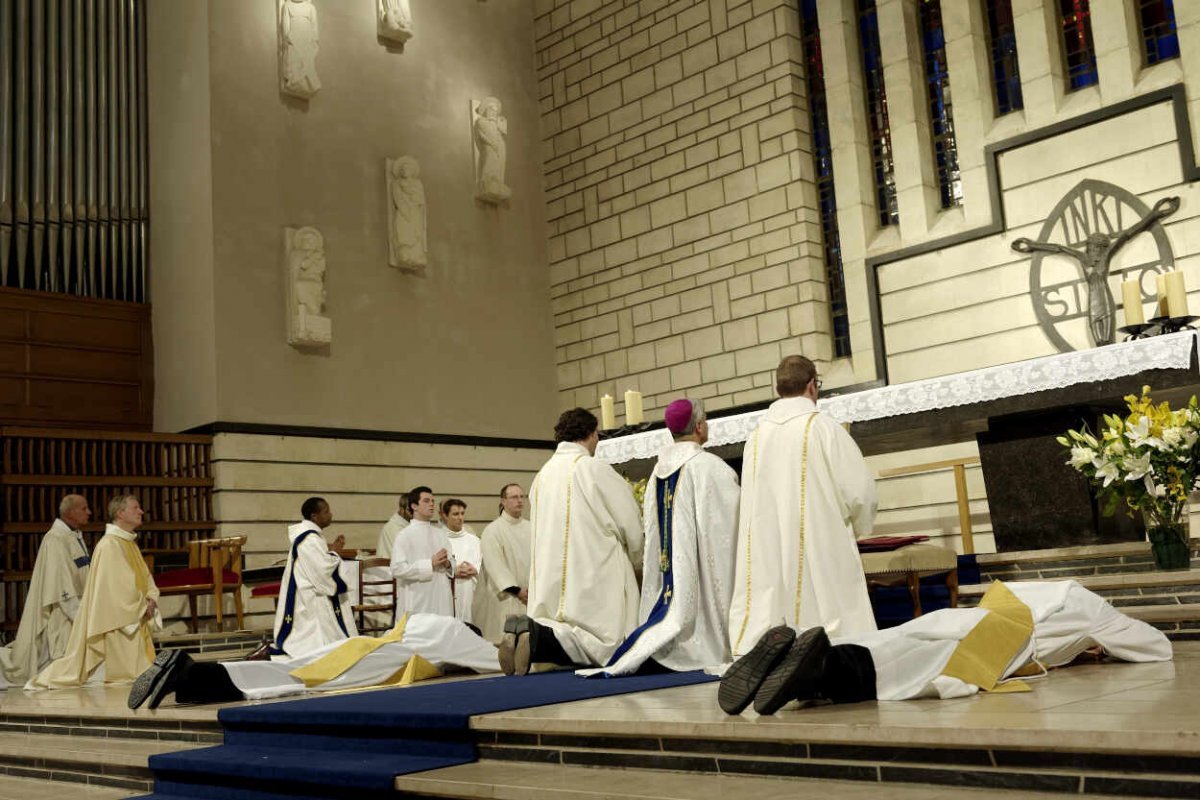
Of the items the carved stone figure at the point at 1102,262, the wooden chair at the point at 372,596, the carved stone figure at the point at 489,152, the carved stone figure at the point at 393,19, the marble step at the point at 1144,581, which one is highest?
the carved stone figure at the point at 393,19

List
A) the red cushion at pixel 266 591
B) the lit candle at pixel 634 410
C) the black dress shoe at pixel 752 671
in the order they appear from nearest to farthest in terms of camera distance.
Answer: the black dress shoe at pixel 752 671 → the lit candle at pixel 634 410 → the red cushion at pixel 266 591

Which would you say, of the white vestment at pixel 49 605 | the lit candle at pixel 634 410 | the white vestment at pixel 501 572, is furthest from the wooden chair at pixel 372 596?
the lit candle at pixel 634 410

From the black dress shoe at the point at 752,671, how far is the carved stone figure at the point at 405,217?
955cm

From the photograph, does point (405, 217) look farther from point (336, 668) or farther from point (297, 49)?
point (336, 668)

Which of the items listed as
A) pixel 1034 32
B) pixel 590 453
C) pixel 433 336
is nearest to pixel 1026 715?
pixel 590 453

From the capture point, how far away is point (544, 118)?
47.3ft

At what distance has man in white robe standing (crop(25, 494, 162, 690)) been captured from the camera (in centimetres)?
831

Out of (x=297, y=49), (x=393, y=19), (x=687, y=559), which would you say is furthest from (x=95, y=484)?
(x=687, y=559)

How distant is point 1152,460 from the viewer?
5504 mm

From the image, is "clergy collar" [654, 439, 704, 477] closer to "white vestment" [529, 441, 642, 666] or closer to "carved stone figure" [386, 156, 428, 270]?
"white vestment" [529, 441, 642, 666]

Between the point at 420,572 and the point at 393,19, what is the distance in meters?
6.98

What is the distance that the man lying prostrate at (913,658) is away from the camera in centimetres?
352

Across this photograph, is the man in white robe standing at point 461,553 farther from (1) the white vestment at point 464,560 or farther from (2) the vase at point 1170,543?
(2) the vase at point 1170,543

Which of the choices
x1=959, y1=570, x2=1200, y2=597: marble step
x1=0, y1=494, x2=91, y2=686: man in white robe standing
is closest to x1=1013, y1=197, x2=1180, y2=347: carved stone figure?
x1=959, y1=570, x2=1200, y2=597: marble step
